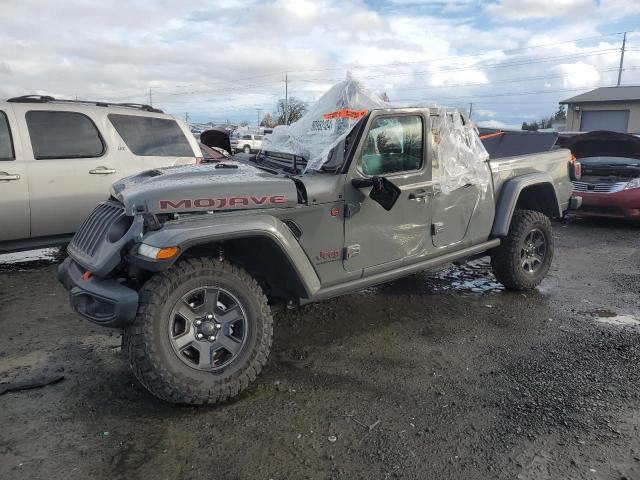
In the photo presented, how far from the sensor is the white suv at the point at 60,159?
5.40 m

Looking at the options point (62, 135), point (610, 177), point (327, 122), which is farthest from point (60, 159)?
point (610, 177)

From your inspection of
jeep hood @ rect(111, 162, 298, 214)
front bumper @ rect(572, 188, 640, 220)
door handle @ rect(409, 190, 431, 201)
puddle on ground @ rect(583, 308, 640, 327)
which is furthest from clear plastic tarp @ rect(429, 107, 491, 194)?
front bumper @ rect(572, 188, 640, 220)

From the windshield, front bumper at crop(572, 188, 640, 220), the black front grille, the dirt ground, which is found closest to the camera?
the dirt ground

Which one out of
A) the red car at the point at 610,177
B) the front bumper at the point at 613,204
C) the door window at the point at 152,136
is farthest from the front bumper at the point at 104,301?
Result: the front bumper at the point at 613,204

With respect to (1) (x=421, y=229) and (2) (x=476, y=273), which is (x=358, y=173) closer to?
(1) (x=421, y=229)

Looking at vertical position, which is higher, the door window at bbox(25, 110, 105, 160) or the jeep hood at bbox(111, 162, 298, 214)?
the door window at bbox(25, 110, 105, 160)

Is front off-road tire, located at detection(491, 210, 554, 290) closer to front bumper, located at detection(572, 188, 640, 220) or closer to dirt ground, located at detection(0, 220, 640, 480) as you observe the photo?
dirt ground, located at detection(0, 220, 640, 480)

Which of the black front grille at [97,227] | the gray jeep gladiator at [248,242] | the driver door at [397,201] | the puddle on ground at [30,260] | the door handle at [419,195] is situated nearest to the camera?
the gray jeep gladiator at [248,242]

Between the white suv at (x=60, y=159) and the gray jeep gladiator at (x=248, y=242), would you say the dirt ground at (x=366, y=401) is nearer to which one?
the gray jeep gladiator at (x=248, y=242)

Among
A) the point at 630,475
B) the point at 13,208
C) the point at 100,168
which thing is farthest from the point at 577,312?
the point at 13,208

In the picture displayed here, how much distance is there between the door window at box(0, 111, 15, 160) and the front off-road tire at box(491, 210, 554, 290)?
5111mm

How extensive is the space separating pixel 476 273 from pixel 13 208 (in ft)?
17.1

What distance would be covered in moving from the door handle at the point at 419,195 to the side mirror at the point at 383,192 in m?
0.56

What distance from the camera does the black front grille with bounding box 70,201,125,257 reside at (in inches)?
135
